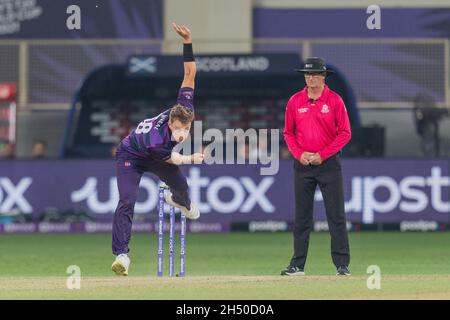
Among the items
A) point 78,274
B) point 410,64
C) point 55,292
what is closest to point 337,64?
point 410,64

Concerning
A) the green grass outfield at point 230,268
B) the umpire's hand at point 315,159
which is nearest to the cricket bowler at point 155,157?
the green grass outfield at point 230,268

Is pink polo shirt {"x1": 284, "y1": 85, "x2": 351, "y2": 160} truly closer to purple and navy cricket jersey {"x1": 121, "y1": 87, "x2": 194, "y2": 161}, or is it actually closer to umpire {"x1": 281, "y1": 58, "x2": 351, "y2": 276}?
umpire {"x1": 281, "y1": 58, "x2": 351, "y2": 276}

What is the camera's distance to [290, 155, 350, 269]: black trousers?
1528cm

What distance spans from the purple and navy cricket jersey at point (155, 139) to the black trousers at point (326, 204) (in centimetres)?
137

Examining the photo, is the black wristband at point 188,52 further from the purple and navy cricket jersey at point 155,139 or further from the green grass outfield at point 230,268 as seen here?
the green grass outfield at point 230,268

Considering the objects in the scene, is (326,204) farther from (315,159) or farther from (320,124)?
(320,124)

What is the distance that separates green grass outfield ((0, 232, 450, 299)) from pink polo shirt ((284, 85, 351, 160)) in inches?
50.8

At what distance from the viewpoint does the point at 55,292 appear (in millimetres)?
13719

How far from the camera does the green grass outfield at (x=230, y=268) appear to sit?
44.5 ft

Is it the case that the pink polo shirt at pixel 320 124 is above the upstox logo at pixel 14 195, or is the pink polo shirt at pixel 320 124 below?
above

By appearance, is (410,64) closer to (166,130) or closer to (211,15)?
(211,15)

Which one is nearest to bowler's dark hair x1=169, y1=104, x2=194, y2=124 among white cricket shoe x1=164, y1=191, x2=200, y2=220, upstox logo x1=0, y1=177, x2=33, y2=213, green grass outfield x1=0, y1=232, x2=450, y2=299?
white cricket shoe x1=164, y1=191, x2=200, y2=220

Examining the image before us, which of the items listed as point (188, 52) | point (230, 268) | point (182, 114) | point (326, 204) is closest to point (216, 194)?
point (230, 268)

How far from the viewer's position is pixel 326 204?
1534 centimetres
